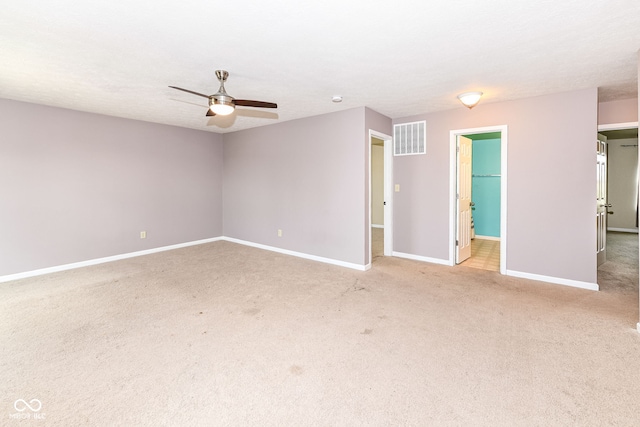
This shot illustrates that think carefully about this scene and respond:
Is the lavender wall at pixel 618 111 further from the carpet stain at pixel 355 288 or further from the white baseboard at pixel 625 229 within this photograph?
the white baseboard at pixel 625 229

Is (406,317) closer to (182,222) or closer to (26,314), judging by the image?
(26,314)

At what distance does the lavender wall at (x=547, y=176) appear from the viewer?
364 cm

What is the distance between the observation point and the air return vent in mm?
4868

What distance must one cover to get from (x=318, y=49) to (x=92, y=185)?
4390mm

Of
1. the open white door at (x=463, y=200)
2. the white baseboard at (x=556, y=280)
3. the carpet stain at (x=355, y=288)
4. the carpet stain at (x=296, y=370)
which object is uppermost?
the open white door at (x=463, y=200)

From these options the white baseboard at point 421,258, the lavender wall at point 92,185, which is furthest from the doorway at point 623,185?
the lavender wall at point 92,185

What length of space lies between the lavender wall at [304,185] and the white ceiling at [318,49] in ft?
2.71

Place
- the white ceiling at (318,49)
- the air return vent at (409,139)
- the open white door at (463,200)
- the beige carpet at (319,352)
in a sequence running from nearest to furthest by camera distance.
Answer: the beige carpet at (319,352) → the white ceiling at (318,49) → the open white door at (463,200) → the air return vent at (409,139)

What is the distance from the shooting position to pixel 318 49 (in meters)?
2.56

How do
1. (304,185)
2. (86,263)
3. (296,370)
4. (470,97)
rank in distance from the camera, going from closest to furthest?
1. (296,370)
2. (470,97)
3. (86,263)
4. (304,185)

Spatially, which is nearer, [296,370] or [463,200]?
[296,370]

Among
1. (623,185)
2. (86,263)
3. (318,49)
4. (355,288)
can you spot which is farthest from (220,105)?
(623,185)

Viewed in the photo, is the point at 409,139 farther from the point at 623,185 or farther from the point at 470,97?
the point at 623,185

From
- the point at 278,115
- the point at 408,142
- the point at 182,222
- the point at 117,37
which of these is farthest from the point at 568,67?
the point at 182,222
